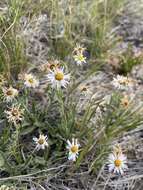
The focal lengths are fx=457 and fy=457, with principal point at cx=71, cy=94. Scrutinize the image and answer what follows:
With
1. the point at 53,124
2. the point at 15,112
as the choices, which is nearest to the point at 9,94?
the point at 15,112

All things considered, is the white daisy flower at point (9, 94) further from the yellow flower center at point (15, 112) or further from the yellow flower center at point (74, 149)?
the yellow flower center at point (74, 149)

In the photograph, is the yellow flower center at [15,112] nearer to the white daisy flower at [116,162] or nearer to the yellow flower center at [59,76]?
the yellow flower center at [59,76]

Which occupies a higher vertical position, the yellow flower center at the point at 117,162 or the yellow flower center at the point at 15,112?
the yellow flower center at the point at 15,112

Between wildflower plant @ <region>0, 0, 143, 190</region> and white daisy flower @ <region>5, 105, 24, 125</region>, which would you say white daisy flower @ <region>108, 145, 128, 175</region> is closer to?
wildflower plant @ <region>0, 0, 143, 190</region>

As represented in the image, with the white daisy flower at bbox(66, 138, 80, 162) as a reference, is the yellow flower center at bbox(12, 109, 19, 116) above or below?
above

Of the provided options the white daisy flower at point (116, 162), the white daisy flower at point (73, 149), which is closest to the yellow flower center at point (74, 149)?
the white daisy flower at point (73, 149)

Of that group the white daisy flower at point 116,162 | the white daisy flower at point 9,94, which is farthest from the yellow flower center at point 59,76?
the white daisy flower at point 116,162

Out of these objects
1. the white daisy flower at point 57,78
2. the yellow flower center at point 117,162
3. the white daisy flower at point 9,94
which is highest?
the white daisy flower at point 57,78

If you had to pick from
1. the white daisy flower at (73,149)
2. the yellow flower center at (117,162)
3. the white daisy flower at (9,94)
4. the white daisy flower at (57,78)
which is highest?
the white daisy flower at (57,78)

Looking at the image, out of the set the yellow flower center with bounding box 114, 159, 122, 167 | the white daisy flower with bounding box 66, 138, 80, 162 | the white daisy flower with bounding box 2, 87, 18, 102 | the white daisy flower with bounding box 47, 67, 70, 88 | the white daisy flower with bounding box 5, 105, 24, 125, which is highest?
the white daisy flower with bounding box 47, 67, 70, 88

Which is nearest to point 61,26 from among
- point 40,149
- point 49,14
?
point 49,14

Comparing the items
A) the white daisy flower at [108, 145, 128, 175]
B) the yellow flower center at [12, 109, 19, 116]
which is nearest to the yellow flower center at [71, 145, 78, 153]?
the white daisy flower at [108, 145, 128, 175]

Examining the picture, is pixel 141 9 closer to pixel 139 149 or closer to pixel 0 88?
pixel 139 149
